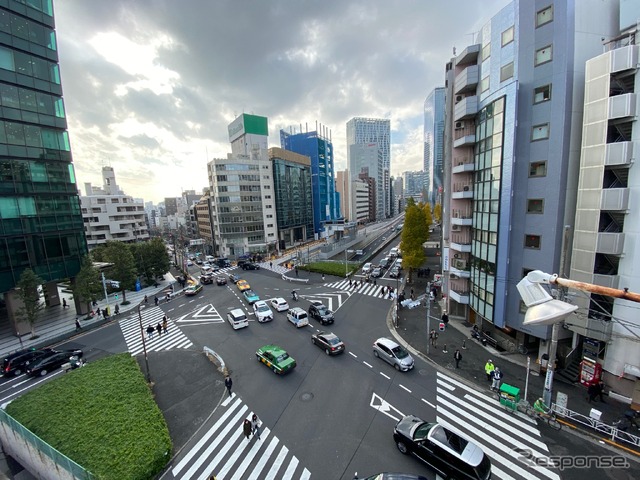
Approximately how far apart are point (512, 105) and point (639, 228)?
10.2m

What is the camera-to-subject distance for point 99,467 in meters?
11.1

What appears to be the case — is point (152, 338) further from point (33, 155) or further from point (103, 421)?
point (33, 155)

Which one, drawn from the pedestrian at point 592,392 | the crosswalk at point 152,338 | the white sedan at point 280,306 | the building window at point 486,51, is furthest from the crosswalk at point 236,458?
the building window at point 486,51

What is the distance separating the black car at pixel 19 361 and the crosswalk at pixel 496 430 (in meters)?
31.1

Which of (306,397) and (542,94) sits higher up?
(542,94)

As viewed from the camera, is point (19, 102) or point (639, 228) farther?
point (19, 102)

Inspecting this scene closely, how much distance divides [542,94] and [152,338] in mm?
37581

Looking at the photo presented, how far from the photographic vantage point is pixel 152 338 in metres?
25.5

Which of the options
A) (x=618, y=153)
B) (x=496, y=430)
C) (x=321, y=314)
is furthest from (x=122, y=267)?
(x=618, y=153)

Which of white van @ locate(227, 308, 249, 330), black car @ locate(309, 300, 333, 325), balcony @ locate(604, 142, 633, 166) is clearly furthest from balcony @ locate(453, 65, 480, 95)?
white van @ locate(227, 308, 249, 330)

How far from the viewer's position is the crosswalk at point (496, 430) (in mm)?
11212

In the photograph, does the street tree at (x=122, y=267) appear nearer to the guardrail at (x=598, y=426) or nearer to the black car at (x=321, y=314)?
the black car at (x=321, y=314)

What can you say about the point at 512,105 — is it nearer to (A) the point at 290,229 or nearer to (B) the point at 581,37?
(B) the point at 581,37

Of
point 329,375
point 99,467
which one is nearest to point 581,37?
point 329,375
